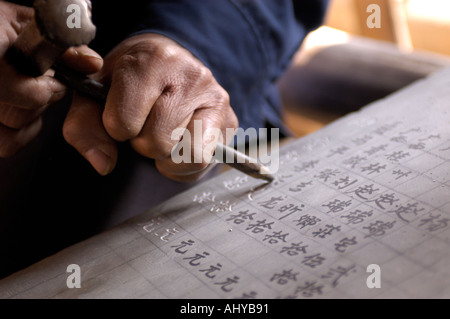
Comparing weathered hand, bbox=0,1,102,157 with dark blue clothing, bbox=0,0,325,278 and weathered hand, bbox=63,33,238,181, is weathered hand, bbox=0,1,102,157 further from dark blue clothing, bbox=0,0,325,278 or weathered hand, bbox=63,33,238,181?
dark blue clothing, bbox=0,0,325,278

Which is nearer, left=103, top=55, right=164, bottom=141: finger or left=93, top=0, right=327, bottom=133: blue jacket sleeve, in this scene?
left=103, top=55, right=164, bottom=141: finger

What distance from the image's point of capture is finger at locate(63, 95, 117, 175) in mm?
587

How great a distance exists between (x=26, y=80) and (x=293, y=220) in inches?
13.4

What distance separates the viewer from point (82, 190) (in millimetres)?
812

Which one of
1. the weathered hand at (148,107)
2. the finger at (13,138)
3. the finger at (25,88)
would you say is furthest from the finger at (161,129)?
the finger at (13,138)

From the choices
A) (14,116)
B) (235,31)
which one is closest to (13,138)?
(14,116)

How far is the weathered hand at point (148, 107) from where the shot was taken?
21.7 inches

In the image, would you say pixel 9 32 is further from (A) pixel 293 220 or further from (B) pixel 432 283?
(B) pixel 432 283

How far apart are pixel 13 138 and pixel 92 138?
7.6 inches

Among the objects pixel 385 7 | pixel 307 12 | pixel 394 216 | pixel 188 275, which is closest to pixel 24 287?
pixel 188 275

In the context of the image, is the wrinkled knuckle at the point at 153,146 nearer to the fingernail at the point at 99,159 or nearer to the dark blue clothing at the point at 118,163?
the fingernail at the point at 99,159

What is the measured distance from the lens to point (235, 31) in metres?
0.85

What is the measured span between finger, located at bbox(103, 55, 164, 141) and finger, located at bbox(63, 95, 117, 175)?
3 cm

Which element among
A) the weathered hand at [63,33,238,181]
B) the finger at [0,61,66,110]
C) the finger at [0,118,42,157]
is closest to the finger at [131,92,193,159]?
the weathered hand at [63,33,238,181]
